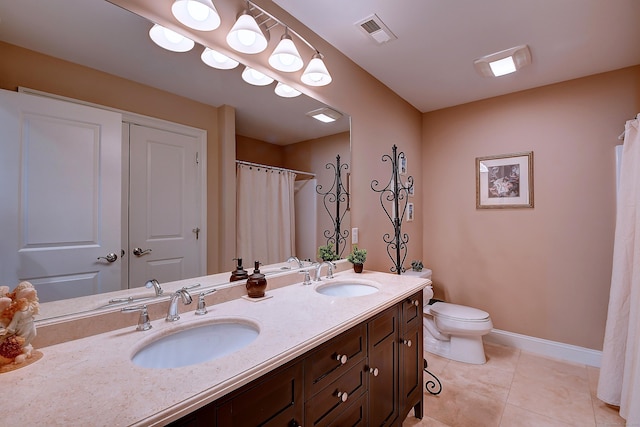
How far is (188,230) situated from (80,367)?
0.63 m

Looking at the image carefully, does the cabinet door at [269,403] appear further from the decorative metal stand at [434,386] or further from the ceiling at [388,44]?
the decorative metal stand at [434,386]

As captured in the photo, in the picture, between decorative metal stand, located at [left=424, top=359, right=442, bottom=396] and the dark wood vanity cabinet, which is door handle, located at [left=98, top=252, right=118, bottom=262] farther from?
decorative metal stand, located at [left=424, top=359, right=442, bottom=396]

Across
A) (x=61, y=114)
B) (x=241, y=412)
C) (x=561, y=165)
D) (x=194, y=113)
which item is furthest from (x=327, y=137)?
(x=561, y=165)

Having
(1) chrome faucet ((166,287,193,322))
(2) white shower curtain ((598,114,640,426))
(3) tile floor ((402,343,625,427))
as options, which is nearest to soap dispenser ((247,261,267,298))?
(1) chrome faucet ((166,287,193,322))

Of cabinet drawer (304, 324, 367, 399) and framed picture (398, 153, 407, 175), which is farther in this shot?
framed picture (398, 153, 407, 175)

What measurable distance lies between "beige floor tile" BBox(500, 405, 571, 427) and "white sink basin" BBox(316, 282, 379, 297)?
1.14 meters

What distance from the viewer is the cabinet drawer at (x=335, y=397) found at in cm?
96

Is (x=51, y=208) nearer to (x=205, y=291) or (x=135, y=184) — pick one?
(x=135, y=184)

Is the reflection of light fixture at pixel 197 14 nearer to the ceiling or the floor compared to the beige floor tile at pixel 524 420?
nearer to the ceiling

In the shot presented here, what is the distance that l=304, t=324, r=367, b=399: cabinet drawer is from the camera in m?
0.96

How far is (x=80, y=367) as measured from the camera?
0.75 meters

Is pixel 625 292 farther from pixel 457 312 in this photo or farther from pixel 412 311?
pixel 412 311

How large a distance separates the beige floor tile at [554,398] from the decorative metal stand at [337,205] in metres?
1.57

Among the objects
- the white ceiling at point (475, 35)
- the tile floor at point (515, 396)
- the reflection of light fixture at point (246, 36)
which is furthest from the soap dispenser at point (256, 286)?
the white ceiling at point (475, 35)
